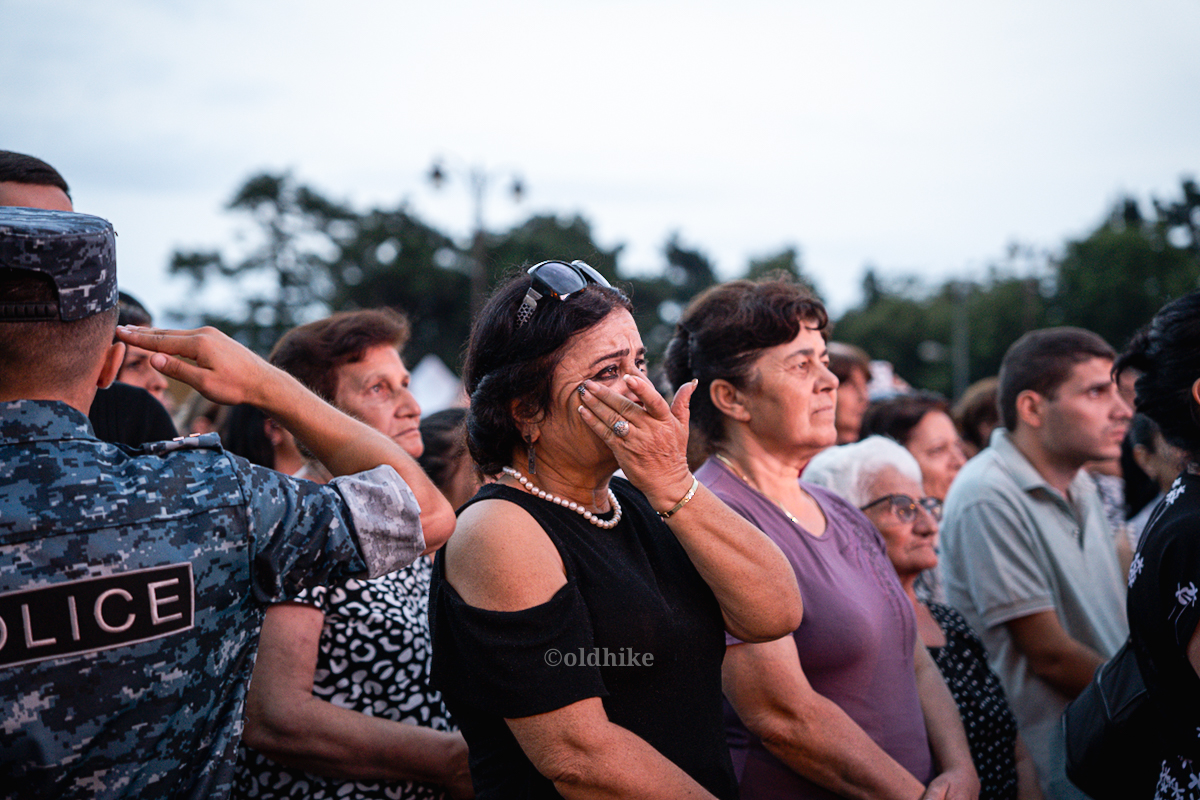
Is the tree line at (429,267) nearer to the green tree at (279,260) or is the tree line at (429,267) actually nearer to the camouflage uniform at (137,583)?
the green tree at (279,260)

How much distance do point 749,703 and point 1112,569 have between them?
2.59 m

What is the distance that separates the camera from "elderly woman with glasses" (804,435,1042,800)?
11.1 feet

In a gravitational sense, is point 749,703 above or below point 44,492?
below

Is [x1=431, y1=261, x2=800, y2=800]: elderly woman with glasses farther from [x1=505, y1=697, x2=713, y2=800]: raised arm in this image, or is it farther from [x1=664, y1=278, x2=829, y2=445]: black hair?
[x1=664, y1=278, x2=829, y2=445]: black hair

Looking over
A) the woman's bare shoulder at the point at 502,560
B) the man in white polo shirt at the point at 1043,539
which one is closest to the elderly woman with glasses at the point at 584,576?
the woman's bare shoulder at the point at 502,560

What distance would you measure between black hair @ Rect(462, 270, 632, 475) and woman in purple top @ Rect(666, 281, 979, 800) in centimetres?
93

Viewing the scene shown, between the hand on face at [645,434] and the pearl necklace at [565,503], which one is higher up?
the hand on face at [645,434]

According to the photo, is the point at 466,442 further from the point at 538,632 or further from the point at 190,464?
the point at 190,464

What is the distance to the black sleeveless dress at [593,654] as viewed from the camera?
6.09 feet

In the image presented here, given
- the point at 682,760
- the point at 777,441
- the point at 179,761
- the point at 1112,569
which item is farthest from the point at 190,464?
the point at 1112,569

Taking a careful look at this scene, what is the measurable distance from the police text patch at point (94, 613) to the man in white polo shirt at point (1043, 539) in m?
3.21

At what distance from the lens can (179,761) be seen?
5.38ft

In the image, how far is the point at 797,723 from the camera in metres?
2.55

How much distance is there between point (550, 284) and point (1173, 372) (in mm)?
1888
